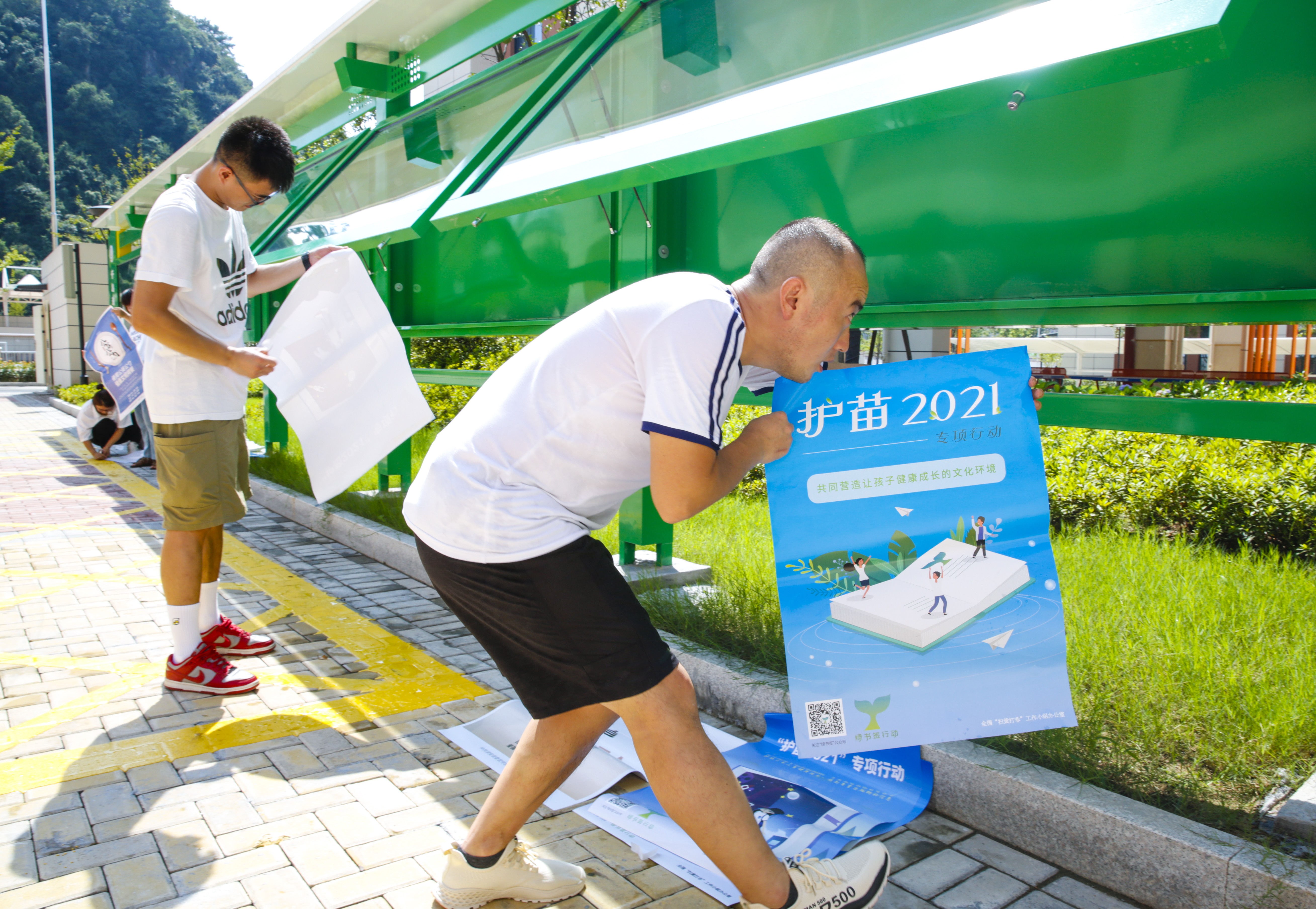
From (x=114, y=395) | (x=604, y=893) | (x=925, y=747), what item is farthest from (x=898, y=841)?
(x=114, y=395)

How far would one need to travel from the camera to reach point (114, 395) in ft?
27.9

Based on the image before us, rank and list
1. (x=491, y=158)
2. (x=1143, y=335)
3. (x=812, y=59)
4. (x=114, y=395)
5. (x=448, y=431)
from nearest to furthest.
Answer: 1. (x=448, y=431)
2. (x=812, y=59)
3. (x=491, y=158)
4. (x=114, y=395)
5. (x=1143, y=335)

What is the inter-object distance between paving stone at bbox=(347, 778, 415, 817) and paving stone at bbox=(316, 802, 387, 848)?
0.07 feet

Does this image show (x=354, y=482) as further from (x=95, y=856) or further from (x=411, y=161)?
(x=411, y=161)

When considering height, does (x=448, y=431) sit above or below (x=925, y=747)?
above

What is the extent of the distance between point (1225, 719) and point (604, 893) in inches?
73.3

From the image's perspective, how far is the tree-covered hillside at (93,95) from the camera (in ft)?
220

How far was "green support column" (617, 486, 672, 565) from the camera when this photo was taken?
14.9ft

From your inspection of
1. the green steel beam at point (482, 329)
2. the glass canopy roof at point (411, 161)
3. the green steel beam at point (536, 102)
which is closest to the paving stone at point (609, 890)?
the green steel beam at point (482, 329)

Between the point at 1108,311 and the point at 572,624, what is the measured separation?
2.09 metres

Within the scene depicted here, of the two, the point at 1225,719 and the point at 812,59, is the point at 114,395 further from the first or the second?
the point at 1225,719

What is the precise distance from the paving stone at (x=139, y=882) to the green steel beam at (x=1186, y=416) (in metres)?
2.72

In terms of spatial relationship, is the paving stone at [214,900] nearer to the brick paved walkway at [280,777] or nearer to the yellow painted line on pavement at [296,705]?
the brick paved walkway at [280,777]

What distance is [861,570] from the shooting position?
2.28 metres
